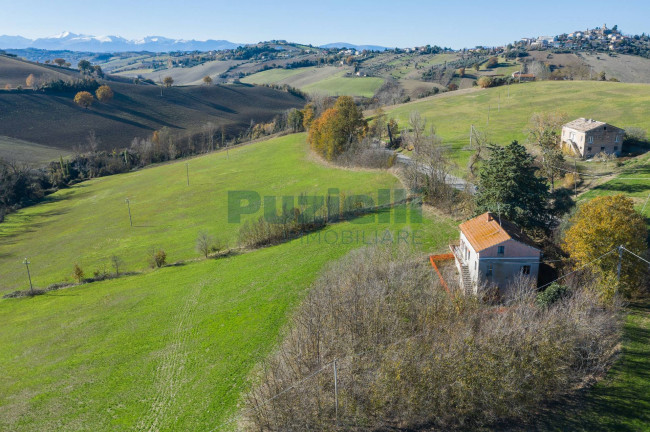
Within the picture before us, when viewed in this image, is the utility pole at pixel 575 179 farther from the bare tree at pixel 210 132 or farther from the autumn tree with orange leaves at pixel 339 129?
the bare tree at pixel 210 132

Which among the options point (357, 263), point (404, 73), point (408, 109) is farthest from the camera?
point (404, 73)

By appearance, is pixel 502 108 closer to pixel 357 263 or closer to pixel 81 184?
pixel 357 263

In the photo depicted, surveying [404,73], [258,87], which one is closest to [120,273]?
[258,87]

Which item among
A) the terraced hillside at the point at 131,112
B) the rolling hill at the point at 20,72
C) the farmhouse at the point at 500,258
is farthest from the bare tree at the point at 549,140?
the rolling hill at the point at 20,72

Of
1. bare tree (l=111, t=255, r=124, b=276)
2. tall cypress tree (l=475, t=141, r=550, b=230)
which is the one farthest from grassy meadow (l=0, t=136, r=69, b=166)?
tall cypress tree (l=475, t=141, r=550, b=230)

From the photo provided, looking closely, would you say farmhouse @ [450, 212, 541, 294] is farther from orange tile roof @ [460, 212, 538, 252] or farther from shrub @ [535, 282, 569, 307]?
shrub @ [535, 282, 569, 307]
